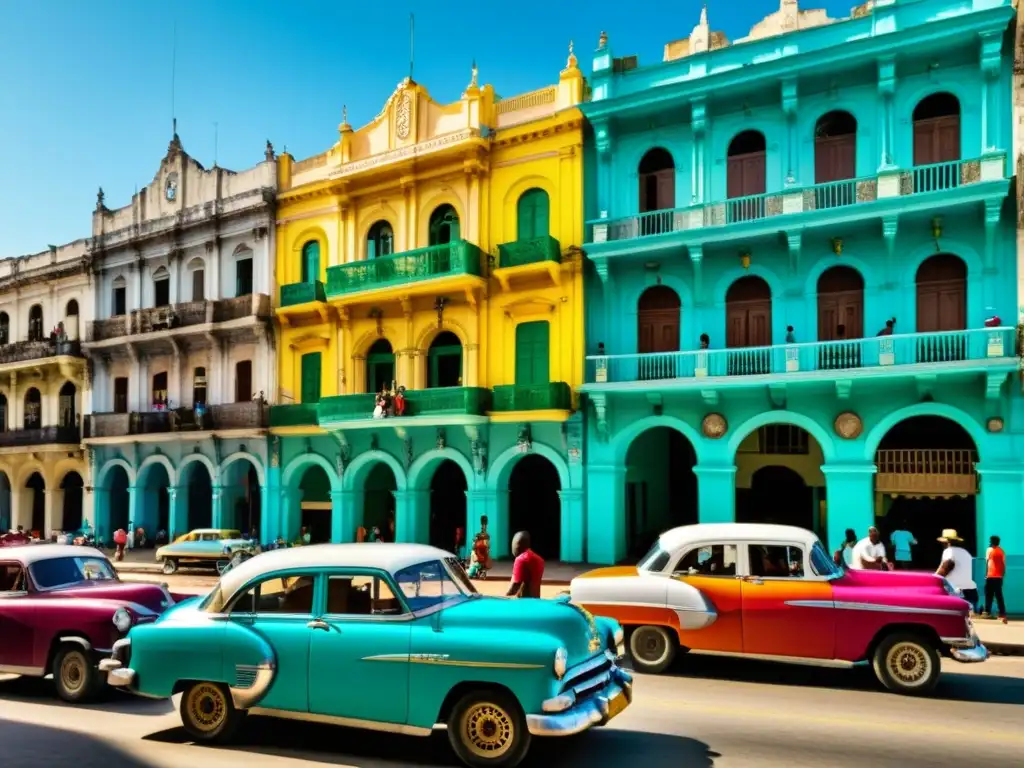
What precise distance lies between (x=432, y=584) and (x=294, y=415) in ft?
58.5

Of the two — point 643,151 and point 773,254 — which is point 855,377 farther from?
point 643,151

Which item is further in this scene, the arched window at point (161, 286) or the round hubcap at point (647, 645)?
the arched window at point (161, 286)

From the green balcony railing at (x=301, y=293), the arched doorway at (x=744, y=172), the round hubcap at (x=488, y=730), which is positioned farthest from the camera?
the green balcony railing at (x=301, y=293)

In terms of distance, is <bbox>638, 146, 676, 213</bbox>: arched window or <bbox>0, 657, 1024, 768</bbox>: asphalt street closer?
<bbox>0, 657, 1024, 768</bbox>: asphalt street

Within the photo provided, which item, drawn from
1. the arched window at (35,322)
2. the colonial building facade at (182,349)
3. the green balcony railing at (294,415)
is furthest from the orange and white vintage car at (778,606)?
the arched window at (35,322)

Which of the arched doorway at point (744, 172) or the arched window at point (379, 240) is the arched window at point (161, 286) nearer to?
the arched window at point (379, 240)

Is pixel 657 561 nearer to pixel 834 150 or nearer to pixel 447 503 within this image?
pixel 834 150

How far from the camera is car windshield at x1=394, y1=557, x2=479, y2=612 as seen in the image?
6641 mm

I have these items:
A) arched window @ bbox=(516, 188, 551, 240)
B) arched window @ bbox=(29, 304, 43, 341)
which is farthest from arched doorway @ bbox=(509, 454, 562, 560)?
arched window @ bbox=(29, 304, 43, 341)

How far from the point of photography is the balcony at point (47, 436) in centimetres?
2898

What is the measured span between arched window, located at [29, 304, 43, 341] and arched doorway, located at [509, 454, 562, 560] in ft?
69.6

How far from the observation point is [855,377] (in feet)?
52.4

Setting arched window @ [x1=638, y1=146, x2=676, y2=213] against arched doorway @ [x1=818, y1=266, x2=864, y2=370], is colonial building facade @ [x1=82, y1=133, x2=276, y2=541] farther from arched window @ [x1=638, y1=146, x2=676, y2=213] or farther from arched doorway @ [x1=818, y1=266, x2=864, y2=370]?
arched doorway @ [x1=818, y1=266, x2=864, y2=370]

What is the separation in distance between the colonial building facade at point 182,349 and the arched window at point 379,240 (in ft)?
12.3
